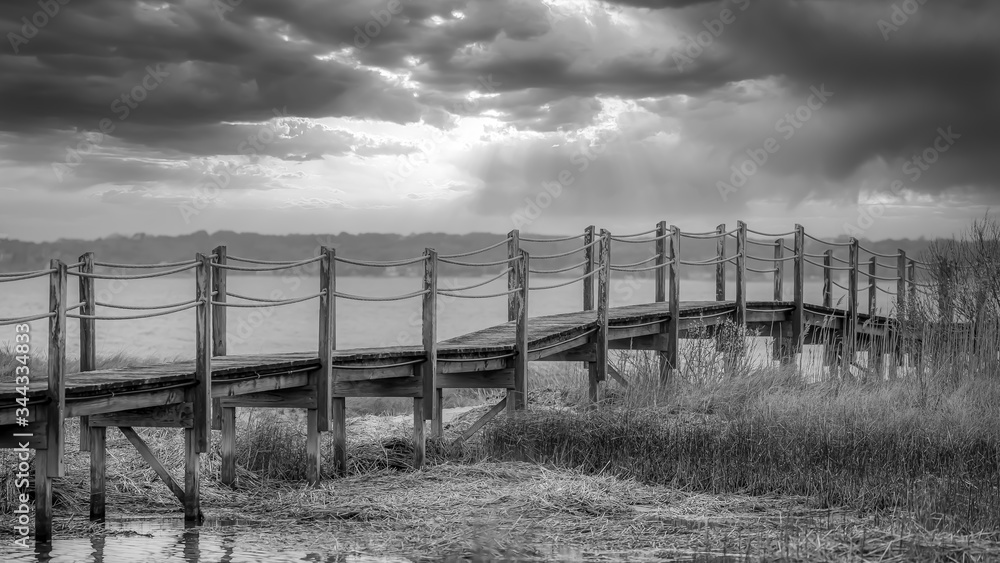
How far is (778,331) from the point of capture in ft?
61.0

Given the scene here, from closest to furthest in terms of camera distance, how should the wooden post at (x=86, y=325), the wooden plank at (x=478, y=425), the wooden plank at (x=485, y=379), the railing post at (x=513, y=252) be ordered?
the wooden post at (x=86, y=325) < the wooden plank at (x=478, y=425) < the wooden plank at (x=485, y=379) < the railing post at (x=513, y=252)

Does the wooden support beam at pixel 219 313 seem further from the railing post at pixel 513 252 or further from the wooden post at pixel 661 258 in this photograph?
the wooden post at pixel 661 258

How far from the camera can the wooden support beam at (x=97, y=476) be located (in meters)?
8.82

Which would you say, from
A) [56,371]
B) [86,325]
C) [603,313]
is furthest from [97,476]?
[603,313]

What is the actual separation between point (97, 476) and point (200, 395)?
1.12 meters

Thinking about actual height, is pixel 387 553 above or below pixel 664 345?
below

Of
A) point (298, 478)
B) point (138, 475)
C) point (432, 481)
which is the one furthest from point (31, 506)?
point (432, 481)

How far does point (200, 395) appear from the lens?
8.73 metres

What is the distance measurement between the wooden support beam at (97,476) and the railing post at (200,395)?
2.25 feet

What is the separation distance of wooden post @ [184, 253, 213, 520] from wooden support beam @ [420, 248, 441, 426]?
2830 millimetres

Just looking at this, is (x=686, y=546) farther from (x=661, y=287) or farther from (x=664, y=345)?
(x=661, y=287)

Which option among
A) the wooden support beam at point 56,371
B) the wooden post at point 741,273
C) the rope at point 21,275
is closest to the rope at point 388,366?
the wooden support beam at point 56,371

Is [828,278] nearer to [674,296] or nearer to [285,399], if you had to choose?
[674,296]

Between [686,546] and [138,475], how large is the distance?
5884mm
